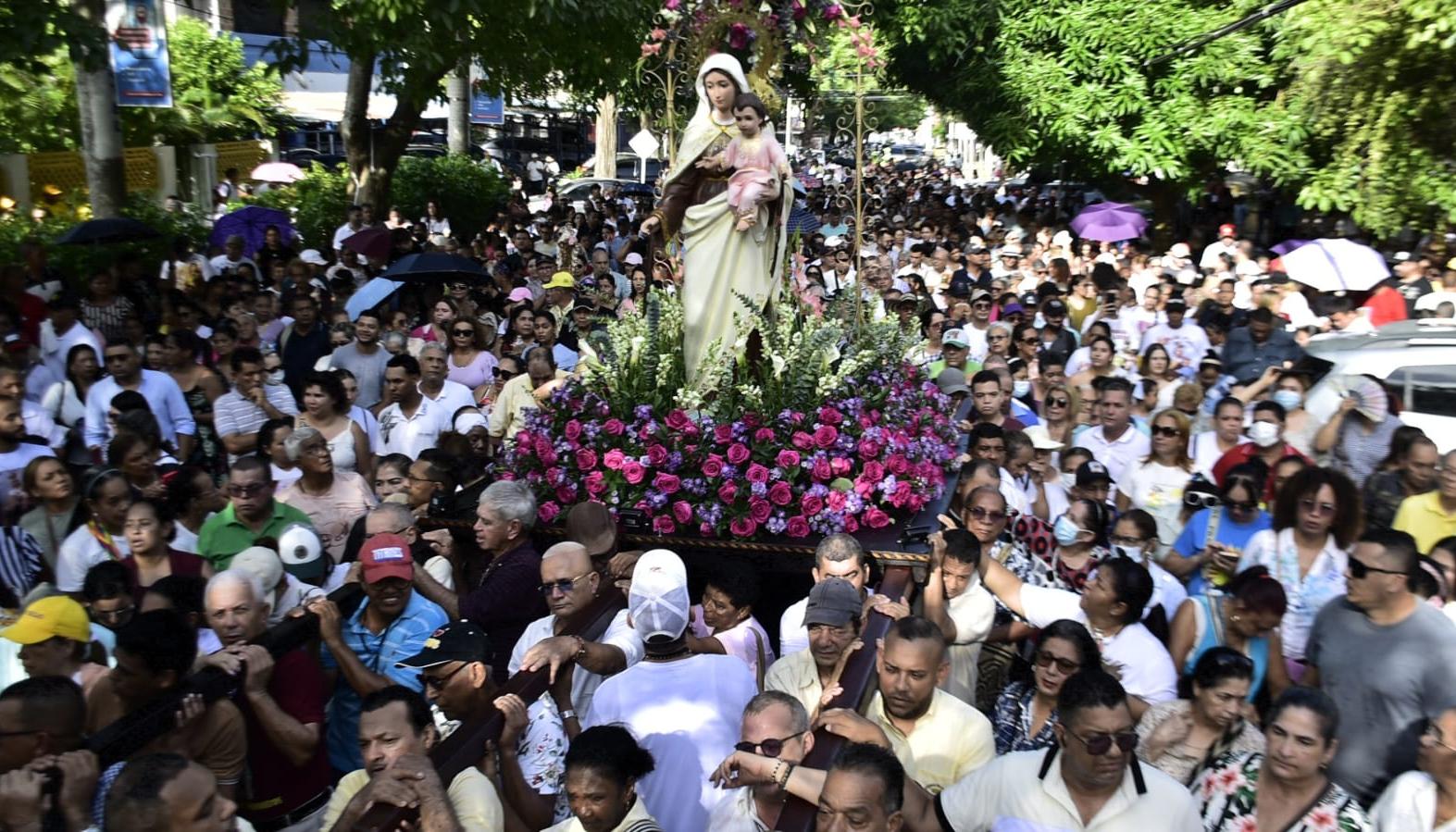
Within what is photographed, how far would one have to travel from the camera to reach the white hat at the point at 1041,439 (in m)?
8.77

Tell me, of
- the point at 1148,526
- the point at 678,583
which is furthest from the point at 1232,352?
the point at 678,583

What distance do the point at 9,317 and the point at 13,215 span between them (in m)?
7.35

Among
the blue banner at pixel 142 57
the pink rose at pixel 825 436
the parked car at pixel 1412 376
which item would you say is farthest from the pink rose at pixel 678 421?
the blue banner at pixel 142 57

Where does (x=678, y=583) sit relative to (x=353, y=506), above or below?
above

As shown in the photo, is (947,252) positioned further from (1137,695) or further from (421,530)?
(1137,695)

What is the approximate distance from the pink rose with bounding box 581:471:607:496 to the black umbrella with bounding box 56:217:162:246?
314 inches

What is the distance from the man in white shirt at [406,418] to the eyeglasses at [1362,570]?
5180 millimetres

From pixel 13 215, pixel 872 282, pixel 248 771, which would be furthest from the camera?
pixel 13 215

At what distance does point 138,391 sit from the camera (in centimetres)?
849

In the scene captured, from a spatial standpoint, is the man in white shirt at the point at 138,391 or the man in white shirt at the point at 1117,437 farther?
the man in white shirt at the point at 1117,437

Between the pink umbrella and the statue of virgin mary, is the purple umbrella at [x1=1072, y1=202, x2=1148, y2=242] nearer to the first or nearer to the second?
the statue of virgin mary

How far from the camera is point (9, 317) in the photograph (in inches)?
413

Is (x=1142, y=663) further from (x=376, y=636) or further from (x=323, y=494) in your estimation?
(x=323, y=494)

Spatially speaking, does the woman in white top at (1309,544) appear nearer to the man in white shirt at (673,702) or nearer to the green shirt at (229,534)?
the man in white shirt at (673,702)
